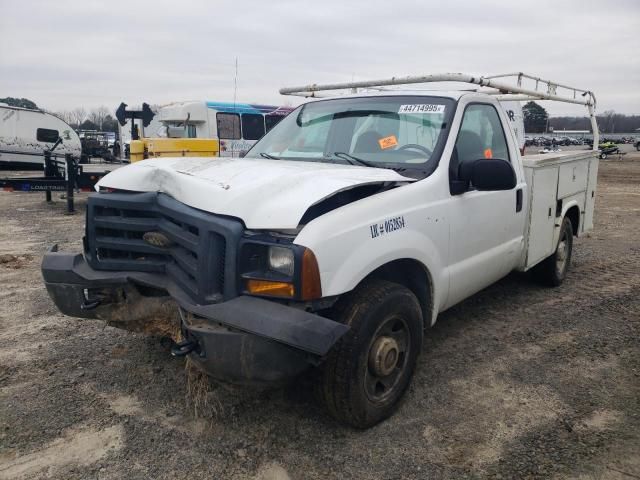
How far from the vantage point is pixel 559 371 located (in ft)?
12.5

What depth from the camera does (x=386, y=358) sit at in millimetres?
2955

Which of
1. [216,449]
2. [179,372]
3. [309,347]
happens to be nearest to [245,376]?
[309,347]

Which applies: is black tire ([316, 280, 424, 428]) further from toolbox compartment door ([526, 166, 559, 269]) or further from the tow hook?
toolbox compartment door ([526, 166, 559, 269])

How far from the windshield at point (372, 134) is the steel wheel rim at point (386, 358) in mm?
1074

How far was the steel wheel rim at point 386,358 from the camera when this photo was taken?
115 inches

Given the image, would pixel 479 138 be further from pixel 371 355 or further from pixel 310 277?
pixel 310 277

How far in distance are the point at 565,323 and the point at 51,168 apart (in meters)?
12.2

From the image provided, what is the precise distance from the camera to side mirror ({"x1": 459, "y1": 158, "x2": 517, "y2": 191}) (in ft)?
11.0

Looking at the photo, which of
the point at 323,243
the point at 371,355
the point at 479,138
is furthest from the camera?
Result: the point at 479,138

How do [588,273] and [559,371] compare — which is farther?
[588,273]

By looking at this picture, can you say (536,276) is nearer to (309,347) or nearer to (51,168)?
(309,347)

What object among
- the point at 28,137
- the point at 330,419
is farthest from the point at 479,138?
the point at 28,137

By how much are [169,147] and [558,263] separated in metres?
9.31

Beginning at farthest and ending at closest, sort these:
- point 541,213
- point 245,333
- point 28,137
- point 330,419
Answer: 1. point 28,137
2. point 541,213
3. point 330,419
4. point 245,333
